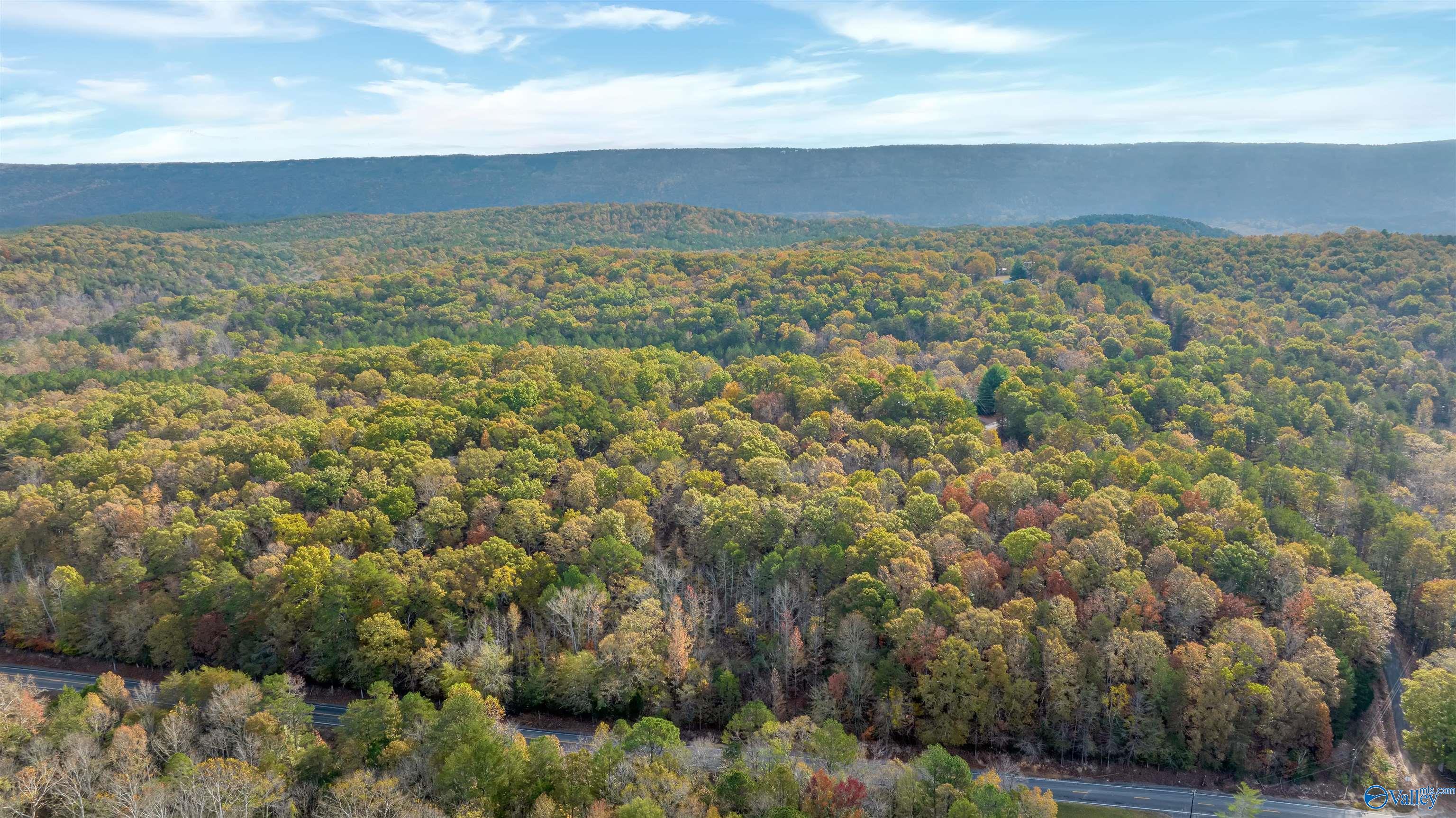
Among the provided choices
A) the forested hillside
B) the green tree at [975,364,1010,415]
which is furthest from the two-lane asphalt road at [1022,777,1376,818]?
the green tree at [975,364,1010,415]

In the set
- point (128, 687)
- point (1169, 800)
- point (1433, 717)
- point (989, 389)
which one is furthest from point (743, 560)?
point (989, 389)

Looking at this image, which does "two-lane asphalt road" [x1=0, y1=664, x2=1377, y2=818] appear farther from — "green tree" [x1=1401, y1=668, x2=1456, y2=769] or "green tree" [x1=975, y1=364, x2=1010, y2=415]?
"green tree" [x1=975, y1=364, x2=1010, y2=415]

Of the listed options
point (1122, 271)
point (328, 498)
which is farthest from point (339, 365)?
point (1122, 271)

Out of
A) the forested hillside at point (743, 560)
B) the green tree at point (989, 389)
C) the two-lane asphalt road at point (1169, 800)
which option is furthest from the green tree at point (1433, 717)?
the green tree at point (989, 389)

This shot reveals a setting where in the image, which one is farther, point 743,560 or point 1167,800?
point 743,560

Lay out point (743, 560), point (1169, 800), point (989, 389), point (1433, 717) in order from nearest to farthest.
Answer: point (1433, 717) → point (1169, 800) → point (743, 560) → point (989, 389)

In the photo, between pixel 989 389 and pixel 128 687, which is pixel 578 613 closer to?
pixel 128 687

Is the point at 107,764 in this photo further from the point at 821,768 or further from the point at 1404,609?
the point at 1404,609

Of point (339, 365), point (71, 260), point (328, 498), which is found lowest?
point (328, 498)

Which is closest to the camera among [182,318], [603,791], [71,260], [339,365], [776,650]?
[603,791]
